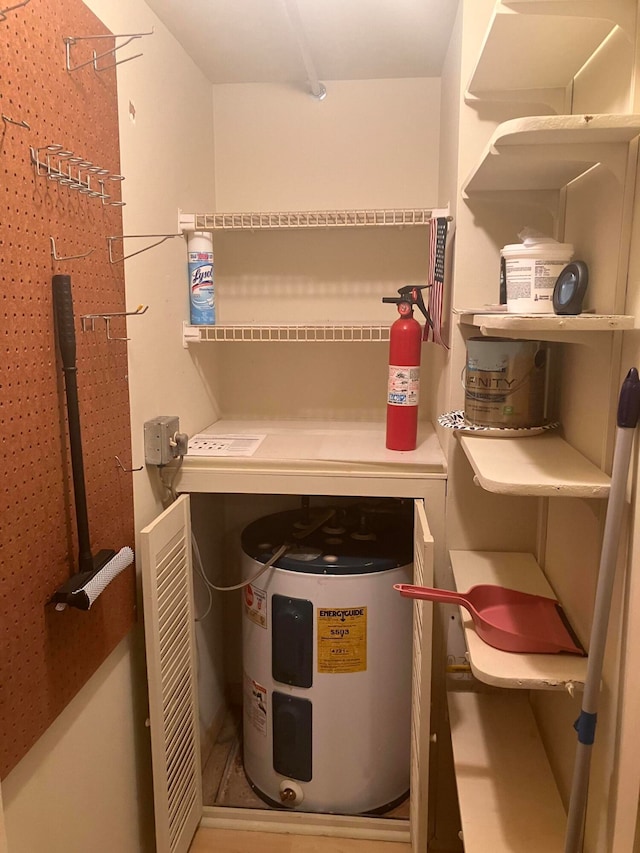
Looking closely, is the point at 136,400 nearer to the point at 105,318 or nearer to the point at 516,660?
the point at 105,318

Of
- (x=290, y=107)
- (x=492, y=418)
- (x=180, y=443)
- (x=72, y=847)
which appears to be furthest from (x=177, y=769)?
(x=290, y=107)

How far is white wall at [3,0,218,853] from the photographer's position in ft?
4.20

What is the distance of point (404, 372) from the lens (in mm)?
1828

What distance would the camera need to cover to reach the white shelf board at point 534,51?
46.1 inches

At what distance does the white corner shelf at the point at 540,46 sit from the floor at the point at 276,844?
6.94ft

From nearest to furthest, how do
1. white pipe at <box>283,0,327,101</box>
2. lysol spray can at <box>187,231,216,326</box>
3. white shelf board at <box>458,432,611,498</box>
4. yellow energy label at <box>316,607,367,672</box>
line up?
white shelf board at <box>458,432,611,498</box> < white pipe at <box>283,0,327,101</box> < yellow energy label at <box>316,607,367,672</box> < lysol spray can at <box>187,231,216,326</box>

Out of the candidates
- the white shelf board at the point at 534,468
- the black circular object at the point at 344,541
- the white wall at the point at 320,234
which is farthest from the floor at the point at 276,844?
the white wall at the point at 320,234

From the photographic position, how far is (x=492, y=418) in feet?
4.93

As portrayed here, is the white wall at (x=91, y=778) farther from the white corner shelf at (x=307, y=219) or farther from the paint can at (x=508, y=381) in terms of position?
the white corner shelf at (x=307, y=219)

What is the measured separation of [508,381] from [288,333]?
947mm

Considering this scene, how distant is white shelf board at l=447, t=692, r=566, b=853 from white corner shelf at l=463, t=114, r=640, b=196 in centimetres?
135

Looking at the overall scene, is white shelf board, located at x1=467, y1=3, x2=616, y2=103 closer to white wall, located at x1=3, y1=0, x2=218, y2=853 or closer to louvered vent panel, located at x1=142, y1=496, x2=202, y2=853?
white wall, located at x1=3, y1=0, x2=218, y2=853

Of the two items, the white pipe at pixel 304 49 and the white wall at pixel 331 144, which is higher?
the white pipe at pixel 304 49

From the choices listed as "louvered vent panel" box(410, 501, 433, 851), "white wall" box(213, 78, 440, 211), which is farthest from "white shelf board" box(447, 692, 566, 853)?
"white wall" box(213, 78, 440, 211)
